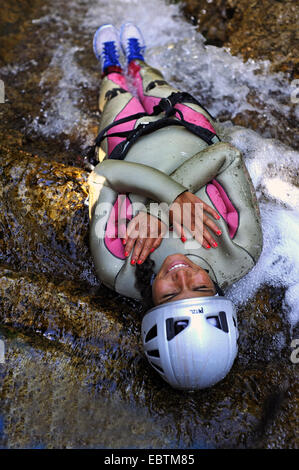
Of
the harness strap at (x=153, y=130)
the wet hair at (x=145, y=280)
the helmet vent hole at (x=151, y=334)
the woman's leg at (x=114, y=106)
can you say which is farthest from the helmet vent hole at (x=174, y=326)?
the woman's leg at (x=114, y=106)

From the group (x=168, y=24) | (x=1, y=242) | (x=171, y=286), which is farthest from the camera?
(x=168, y=24)

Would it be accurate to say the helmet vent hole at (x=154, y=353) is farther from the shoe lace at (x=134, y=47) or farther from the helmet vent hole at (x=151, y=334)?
the shoe lace at (x=134, y=47)

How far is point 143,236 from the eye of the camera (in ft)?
9.39

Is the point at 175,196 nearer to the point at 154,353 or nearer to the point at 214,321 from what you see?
the point at 214,321

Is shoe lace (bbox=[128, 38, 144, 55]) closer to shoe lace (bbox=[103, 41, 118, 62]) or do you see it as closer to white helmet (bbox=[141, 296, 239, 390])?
shoe lace (bbox=[103, 41, 118, 62])

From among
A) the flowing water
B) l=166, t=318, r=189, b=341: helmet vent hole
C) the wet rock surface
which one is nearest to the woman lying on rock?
l=166, t=318, r=189, b=341: helmet vent hole

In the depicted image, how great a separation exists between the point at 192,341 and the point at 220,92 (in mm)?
3383

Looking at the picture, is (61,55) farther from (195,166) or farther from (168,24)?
(195,166)

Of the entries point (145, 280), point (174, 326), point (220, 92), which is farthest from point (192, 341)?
point (220, 92)

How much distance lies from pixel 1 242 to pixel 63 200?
0.62 metres

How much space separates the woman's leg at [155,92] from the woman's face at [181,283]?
1492mm

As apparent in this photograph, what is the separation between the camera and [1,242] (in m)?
3.17

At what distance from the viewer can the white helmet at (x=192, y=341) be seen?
2.34m
